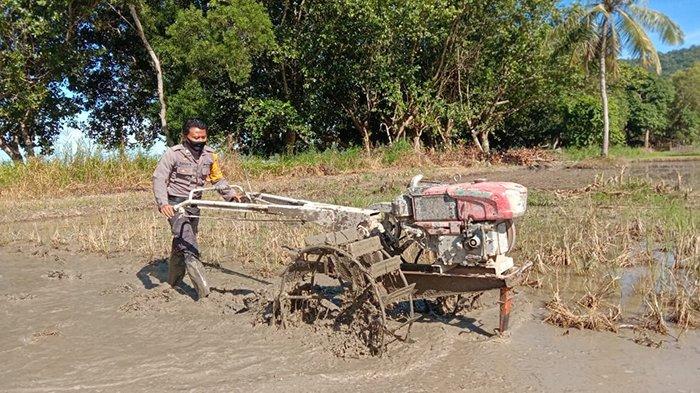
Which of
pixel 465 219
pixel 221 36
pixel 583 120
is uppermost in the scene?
pixel 221 36

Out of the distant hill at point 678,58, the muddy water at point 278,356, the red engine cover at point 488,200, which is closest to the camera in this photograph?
the muddy water at point 278,356

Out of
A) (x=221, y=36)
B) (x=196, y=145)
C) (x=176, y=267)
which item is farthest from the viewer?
(x=221, y=36)

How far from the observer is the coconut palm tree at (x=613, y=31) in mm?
21891

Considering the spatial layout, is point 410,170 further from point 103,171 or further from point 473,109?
point 103,171

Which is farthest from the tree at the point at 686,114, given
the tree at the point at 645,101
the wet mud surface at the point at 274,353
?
the wet mud surface at the point at 274,353

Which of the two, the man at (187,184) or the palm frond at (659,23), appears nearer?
the man at (187,184)

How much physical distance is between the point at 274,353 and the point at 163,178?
2.12 m

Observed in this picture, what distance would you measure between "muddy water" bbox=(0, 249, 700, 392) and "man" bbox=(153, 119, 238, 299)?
0.38 meters

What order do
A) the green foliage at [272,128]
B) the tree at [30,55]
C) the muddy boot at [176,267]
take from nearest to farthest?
the muddy boot at [176,267], the tree at [30,55], the green foliage at [272,128]

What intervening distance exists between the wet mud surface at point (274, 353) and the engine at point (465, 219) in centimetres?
65

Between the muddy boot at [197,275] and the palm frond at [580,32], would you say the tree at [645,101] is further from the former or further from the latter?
the muddy boot at [197,275]

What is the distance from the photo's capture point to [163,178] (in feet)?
17.6

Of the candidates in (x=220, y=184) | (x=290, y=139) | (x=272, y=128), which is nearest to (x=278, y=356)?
(x=220, y=184)

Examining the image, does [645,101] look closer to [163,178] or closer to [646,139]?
[646,139]
